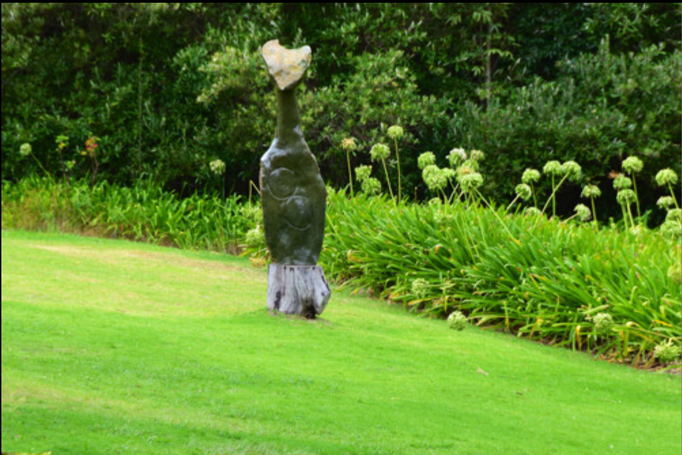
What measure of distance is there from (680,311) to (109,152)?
10508mm

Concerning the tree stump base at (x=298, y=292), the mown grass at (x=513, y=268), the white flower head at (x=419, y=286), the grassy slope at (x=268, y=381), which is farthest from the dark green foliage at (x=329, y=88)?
the tree stump base at (x=298, y=292)

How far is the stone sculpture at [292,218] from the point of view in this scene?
7.94 meters

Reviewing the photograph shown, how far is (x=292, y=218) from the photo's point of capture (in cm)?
808

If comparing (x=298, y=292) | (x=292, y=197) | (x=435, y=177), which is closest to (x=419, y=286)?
(x=298, y=292)

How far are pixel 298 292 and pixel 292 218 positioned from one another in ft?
2.19

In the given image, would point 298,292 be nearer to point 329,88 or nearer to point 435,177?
point 435,177

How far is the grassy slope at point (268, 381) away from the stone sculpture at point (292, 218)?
0.26 metres

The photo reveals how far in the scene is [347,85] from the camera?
1499 cm

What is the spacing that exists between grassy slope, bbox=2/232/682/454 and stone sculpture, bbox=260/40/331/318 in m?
0.26

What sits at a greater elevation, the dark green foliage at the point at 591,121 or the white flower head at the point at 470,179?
the dark green foliage at the point at 591,121

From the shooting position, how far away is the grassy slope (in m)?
4.27

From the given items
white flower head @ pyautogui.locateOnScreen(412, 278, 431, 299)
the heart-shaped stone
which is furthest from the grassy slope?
the heart-shaped stone

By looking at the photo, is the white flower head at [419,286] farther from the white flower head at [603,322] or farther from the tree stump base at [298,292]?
the white flower head at [603,322]

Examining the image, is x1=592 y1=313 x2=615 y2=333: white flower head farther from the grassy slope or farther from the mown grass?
the grassy slope
